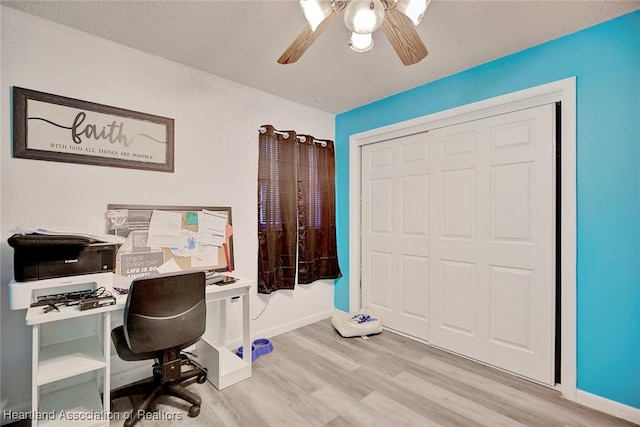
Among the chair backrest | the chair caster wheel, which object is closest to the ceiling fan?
the chair backrest

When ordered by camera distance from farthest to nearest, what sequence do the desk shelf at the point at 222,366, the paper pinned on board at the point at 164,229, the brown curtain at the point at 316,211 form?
the brown curtain at the point at 316,211, the paper pinned on board at the point at 164,229, the desk shelf at the point at 222,366

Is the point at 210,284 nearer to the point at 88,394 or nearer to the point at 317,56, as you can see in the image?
the point at 88,394

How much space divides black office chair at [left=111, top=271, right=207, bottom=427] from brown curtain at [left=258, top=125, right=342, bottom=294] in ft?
3.64

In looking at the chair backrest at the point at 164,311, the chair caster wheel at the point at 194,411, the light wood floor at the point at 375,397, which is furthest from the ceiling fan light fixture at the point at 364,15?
the chair caster wheel at the point at 194,411

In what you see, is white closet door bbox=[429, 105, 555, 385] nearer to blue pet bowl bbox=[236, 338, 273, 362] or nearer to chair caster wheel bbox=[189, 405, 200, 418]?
blue pet bowl bbox=[236, 338, 273, 362]

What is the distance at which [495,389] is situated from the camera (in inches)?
84.1

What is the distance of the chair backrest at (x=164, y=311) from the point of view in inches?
65.9

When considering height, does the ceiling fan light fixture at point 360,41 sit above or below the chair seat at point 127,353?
above

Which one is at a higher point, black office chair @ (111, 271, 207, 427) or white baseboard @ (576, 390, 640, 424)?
black office chair @ (111, 271, 207, 427)

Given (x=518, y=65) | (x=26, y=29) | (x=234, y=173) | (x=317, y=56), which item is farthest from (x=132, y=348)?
(x=518, y=65)

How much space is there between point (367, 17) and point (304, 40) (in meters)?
0.36

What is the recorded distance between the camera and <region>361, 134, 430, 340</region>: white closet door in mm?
2936

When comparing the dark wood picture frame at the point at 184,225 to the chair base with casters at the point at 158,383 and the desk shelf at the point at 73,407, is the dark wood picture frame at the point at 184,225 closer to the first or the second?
the chair base with casters at the point at 158,383

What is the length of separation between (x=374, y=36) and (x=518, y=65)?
1150mm
